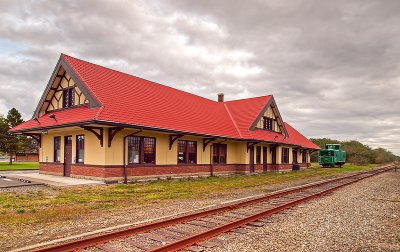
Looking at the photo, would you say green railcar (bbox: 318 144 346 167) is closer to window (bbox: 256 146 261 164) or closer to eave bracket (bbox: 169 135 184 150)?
window (bbox: 256 146 261 164)

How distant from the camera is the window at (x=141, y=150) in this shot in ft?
60.2

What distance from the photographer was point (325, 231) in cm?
759

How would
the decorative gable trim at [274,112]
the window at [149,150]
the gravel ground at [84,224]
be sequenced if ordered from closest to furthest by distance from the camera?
1. the gravel ground at [84,224]
2. the window at [149,150]
3. the decorative gable trim at [274,112]

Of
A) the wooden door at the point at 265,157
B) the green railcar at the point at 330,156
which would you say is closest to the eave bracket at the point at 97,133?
the wooden door at the point at 265,157

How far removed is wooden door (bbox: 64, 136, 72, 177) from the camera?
19.5 m

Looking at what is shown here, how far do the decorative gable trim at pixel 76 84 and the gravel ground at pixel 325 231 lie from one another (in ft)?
41.4

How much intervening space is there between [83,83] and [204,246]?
1513 centimetres

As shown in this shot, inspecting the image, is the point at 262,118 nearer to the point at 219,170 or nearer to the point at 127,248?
the point at 219,170

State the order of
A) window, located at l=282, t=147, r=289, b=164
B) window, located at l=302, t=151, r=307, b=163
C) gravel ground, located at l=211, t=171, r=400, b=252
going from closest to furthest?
gravel ground, located at l=211, t=171, r=400, b=252, window, located at l=282, t=147, r=289, b=164, window, located at l=302, t=151, r=307, b=163

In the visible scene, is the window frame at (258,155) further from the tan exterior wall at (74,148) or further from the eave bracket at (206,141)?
the tan exterior wall at (74,148)

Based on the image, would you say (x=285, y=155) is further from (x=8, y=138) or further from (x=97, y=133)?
(x=8, y=138)

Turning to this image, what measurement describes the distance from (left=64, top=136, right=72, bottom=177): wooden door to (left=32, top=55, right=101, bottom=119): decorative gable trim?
11.1 ft

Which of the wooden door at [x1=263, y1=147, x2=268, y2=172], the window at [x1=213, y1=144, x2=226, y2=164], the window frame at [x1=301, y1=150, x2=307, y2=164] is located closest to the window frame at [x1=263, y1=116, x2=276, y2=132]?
the wooden door at [x1=263, y1=147, x2=268, y2=172]

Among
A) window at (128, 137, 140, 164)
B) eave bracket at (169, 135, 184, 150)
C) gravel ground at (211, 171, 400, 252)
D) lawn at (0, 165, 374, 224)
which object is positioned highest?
eave bracket at (169, 135, 184, 150)
